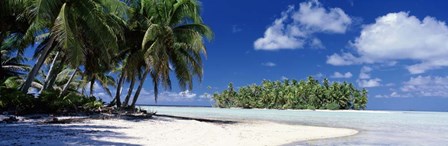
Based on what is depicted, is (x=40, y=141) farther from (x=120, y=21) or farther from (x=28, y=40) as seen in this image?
(x=120, y=21)

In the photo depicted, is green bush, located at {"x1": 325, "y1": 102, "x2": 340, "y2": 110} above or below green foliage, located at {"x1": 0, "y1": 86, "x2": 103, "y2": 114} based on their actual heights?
above

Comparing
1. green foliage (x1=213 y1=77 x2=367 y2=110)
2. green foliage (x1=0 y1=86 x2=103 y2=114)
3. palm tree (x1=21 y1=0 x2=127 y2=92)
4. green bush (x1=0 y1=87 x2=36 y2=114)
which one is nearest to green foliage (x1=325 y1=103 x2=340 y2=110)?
green foliage (x1=213 y1=77 x2=367 y2=110)

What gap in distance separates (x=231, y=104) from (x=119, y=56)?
69.9m

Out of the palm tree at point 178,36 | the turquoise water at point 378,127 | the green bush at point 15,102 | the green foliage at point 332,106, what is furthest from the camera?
the green foliage at point 332,106

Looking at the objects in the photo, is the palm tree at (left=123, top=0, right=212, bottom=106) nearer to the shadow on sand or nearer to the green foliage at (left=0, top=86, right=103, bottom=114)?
the green foliage at (left=0, top=86, right=103, bottom=114)

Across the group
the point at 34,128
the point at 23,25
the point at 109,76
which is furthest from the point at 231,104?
the point at 34,128

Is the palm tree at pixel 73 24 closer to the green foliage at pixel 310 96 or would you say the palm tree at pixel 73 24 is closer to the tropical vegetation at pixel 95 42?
the tropical vegetation at pixel 95 42

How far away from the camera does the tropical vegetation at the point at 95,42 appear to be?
12.5 m

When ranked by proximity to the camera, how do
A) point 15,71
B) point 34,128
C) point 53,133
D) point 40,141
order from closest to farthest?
point 40,141 < point 53,133 < point 34,128 < point 15,71

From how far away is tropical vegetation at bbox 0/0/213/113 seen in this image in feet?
41.0

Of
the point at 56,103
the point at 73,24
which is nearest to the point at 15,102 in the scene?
the point at 56,103

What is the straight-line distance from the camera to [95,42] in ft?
47.3

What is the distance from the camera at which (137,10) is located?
1977 centimetres

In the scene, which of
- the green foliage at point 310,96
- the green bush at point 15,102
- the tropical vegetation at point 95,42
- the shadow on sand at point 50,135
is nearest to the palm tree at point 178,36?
the tropical vegetation at point 95,42
